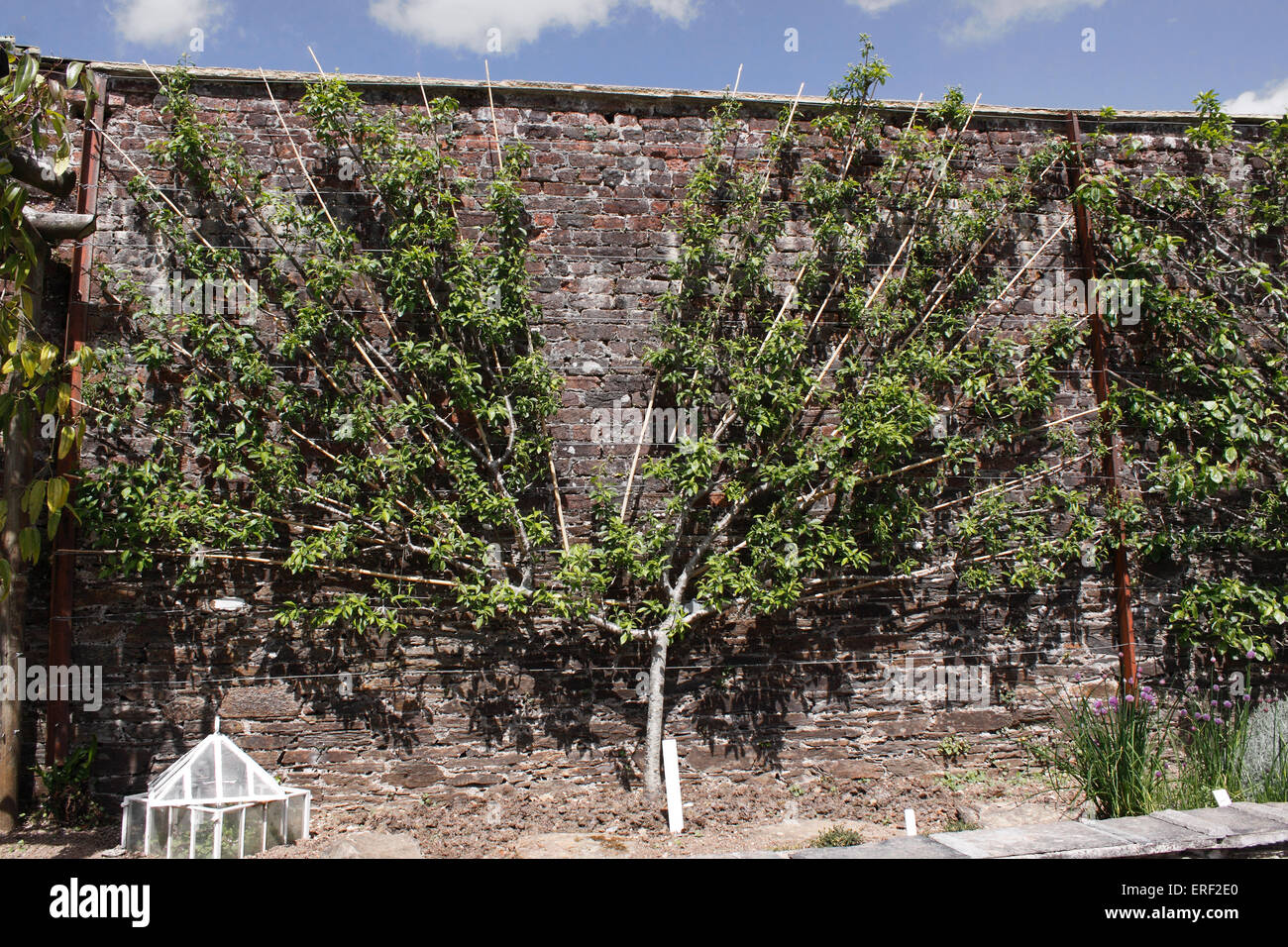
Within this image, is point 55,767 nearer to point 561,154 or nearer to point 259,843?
point 259,843

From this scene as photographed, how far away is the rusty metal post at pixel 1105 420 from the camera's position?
18.2 ft

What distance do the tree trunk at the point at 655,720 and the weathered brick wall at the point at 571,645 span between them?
0.18 meters

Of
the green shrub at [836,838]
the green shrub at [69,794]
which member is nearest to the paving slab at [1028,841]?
the green shrub at [836,838]

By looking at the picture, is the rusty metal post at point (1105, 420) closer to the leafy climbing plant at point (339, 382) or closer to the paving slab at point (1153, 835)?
the paving slab at point (1153, 835)

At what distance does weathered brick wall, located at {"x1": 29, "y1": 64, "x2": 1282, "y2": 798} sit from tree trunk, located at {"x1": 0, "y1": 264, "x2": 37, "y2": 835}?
31 cm

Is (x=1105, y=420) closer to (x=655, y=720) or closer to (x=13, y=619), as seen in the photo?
(x=655, y=720)

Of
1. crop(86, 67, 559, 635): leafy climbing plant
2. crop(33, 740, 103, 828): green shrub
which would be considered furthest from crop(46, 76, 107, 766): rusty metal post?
crop(86, 67, 559, 635): leafy climbing plant

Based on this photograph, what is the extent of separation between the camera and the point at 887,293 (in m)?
5.50

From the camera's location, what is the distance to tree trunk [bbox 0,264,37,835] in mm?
4496

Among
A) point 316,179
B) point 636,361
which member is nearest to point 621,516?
point 636,361

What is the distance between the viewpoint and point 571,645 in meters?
5.14

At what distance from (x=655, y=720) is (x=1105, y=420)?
12.5ft

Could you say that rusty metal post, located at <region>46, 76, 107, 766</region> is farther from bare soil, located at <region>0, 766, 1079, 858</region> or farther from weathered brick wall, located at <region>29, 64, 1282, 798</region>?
bare soil, located at <region>0, 766, 1079, 858</region>

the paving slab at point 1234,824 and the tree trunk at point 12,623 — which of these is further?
the tree trunk at point 12,623
